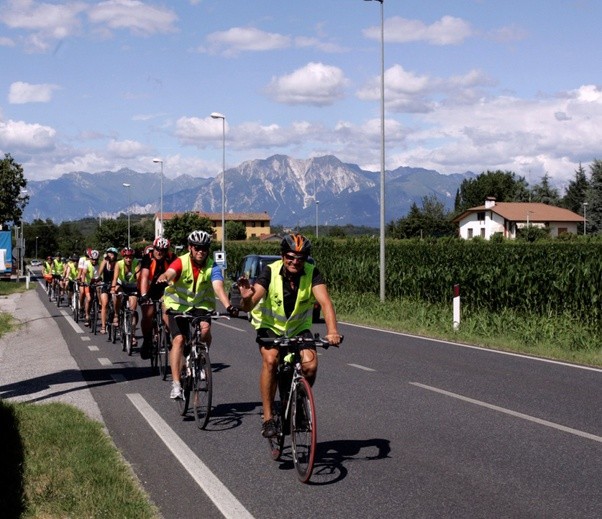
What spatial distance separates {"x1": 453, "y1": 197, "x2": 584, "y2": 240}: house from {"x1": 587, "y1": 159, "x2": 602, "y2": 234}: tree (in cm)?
969

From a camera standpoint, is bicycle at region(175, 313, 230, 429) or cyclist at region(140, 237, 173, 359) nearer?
bicycle at region(175, 313, 230, 429)

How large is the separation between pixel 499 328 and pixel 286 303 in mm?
13419

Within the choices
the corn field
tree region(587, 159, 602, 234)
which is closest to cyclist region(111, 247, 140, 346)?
the corn field

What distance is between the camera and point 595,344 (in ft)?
54.7

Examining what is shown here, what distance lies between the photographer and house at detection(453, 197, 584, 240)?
393 ft

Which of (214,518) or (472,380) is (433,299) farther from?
(214,518)

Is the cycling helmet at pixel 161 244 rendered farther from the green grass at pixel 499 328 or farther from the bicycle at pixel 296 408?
the green grass at pixel 499 328

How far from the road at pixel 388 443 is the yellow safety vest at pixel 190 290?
1114 mm

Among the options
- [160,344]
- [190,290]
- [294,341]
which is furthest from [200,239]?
[160,344]

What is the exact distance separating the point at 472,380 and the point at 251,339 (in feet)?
24.3

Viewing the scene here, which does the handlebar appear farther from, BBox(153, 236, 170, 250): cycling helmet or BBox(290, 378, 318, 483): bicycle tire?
BBox(153, 236, 170, 250): cycling helmet

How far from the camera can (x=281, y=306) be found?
6.80m

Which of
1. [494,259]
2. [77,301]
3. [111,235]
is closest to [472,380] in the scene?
[494,259]

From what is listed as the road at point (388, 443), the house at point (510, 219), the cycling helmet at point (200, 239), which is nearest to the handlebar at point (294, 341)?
the road at point (388, 443)
